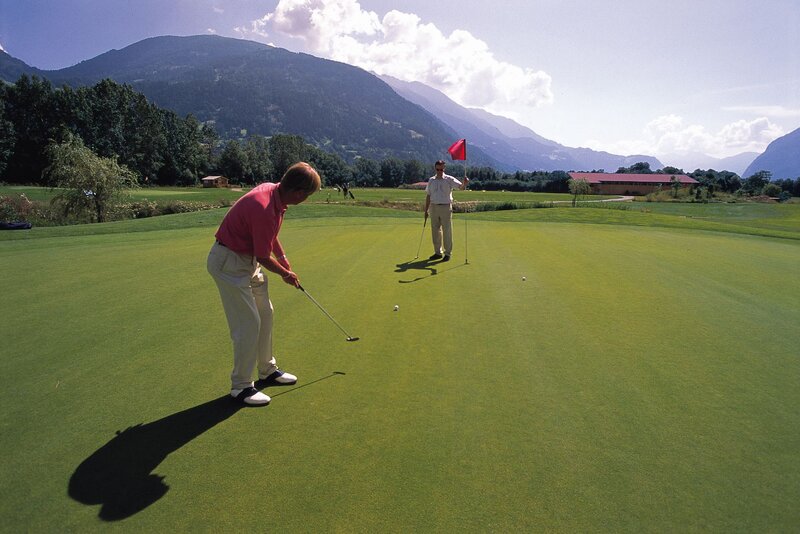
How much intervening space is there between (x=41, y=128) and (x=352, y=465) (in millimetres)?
93925

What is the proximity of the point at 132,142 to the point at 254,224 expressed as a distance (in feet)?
318

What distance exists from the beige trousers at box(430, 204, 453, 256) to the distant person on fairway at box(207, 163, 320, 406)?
737 centimetres

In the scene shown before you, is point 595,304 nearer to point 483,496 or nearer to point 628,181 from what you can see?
point 483,496

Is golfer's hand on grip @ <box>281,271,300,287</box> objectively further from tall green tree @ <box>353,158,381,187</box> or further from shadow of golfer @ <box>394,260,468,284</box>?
tall green tree @ <box>353,158,381,187</box>

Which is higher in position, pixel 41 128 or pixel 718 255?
pixel 41 128

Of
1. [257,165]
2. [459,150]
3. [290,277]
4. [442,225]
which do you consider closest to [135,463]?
[290,277]

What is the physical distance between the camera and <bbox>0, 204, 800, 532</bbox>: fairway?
9.64 feet

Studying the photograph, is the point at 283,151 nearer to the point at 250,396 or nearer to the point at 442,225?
the point at 442,225

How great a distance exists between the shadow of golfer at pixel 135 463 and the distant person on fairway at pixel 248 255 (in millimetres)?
414

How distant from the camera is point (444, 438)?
3.69 m

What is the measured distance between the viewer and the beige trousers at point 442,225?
11.8 metres

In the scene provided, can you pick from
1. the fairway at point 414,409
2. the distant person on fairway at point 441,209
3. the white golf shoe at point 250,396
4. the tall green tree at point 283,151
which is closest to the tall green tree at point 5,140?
the tall green tree at point 283,151

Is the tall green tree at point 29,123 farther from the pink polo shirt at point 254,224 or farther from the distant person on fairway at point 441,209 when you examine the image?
the pink polo shirt at point 254,224

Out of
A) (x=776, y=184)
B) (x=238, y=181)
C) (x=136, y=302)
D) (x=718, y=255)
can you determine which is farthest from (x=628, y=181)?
(x=136, y=302)
